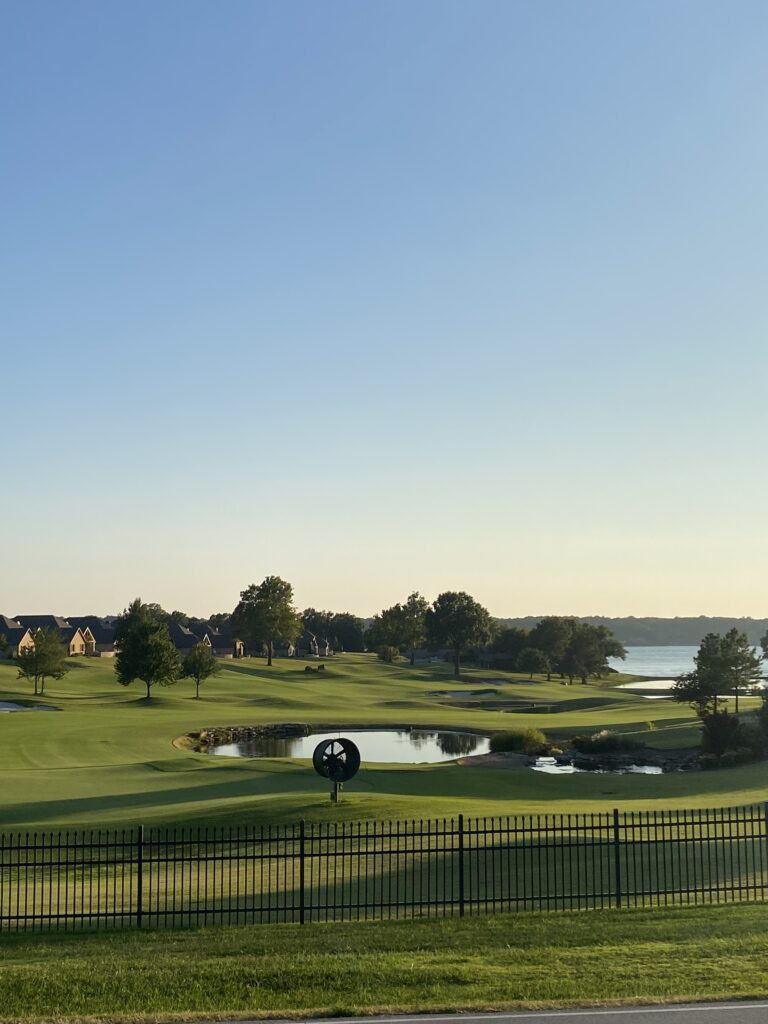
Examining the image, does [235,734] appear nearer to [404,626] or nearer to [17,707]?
[17,707]

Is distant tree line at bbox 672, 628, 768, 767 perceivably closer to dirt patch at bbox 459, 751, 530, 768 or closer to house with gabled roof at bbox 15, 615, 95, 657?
dirt patch at bbox 459, 751, 530, 768

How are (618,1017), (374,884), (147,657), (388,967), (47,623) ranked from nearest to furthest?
(618,1017), (388,967), (374,884), (147,657), (47,623)

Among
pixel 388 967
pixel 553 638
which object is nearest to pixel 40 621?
pixel 553 638

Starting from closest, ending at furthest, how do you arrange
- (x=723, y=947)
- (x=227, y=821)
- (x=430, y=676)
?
(x=723, y=947), (x=227, y=821), (x=430, y=676)

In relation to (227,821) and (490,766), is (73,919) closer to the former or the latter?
(227,821)

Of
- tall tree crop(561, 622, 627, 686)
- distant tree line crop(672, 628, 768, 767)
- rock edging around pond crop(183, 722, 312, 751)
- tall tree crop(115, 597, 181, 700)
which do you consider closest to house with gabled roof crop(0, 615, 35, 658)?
tall tree crop(115, 597, 181, 700)

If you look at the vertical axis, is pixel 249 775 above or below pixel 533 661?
above

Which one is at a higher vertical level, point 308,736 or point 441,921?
point 441,921

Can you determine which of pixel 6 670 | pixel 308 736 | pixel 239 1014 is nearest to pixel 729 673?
pixel 308 736

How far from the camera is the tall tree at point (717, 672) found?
207 feet

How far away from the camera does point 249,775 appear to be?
40.1 m

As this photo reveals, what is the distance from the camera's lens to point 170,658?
272 feet

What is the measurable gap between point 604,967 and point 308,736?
58.3 metres

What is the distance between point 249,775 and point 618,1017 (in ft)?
101
